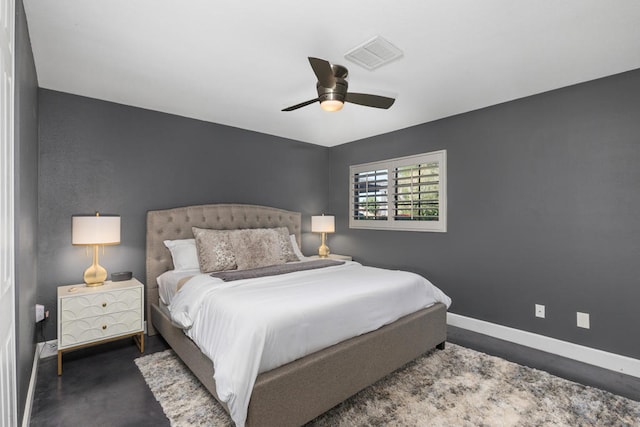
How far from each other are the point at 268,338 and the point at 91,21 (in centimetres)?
226

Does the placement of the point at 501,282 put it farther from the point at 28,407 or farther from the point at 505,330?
the point at 28,407

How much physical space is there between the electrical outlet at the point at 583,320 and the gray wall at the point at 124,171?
378cm

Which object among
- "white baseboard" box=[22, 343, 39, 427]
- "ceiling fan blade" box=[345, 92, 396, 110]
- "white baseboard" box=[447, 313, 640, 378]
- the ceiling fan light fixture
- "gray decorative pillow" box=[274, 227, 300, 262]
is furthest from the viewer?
"gray decorative pillow" box=[274, 227, 300, 262]

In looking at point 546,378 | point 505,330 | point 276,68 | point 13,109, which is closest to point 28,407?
point 13,109

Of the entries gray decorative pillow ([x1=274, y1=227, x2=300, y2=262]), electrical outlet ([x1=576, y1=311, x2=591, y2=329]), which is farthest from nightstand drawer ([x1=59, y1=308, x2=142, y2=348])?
electrical outlet ([x1=576, y1=311, x2=591, y2=329])

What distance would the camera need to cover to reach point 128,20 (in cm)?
194

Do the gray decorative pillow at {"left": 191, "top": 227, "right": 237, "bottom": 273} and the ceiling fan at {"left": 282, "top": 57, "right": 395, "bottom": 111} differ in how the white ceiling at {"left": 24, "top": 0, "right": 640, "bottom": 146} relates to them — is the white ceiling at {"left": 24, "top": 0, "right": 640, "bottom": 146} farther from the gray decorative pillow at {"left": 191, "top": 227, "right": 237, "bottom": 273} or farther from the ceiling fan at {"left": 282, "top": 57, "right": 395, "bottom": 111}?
the gray decorative pillow at {"left": 191, "top": 227, "right": 237, "bottom": 273}

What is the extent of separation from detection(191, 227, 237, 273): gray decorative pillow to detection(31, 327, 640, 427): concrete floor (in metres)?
0.92

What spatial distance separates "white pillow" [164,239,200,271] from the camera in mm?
3287

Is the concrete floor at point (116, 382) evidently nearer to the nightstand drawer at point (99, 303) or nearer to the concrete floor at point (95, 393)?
the concrete floor at point (95, 393)

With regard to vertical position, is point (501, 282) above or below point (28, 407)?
above

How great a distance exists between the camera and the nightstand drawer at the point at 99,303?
2.53m

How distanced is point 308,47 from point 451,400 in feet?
8.94

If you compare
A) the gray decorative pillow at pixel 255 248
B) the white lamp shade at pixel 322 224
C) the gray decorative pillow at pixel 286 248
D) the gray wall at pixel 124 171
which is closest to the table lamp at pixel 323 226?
the white lamp shade at pixel 322 224
